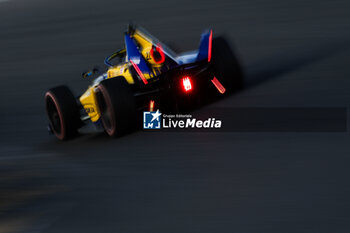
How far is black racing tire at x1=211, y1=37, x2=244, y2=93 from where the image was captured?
7.82m

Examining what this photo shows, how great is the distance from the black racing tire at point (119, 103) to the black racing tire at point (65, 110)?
0.64 m

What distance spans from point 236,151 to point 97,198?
1.59 m

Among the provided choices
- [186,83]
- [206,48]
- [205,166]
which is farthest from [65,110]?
[205,166]

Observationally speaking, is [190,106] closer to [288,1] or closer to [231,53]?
[231,53]

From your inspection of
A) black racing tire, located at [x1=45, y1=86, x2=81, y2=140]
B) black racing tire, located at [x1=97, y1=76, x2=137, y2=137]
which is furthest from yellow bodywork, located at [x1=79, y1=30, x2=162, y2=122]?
black racing tire, located at [x1=97, y1=76, x2=137, y2=137]

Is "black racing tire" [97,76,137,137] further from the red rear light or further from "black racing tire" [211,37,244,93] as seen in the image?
"black racing tire" [211,37,244,93]

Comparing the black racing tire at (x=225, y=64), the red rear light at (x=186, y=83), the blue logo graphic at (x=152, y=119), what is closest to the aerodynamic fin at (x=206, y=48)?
the black racing tire at (x=225, y=64)

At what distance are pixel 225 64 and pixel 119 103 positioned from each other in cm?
169

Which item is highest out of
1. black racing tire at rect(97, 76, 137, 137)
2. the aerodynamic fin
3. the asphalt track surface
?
the aerodynamic fin

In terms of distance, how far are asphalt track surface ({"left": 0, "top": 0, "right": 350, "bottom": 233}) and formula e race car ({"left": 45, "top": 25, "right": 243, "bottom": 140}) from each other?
0.88ft

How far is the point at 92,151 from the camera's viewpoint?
7164 mm

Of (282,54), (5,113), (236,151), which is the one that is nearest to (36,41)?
(5,113)

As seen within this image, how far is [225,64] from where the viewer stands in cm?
786

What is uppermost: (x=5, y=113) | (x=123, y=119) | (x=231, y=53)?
(x=231, y=53)
